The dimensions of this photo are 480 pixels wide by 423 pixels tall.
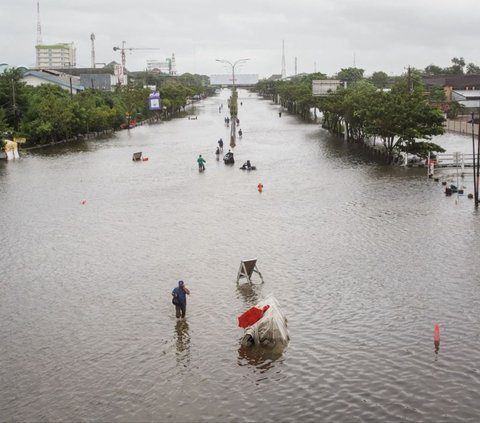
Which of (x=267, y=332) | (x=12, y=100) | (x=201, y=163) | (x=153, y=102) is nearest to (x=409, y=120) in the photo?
(x=201, y=163)

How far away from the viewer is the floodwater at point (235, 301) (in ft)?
49.6

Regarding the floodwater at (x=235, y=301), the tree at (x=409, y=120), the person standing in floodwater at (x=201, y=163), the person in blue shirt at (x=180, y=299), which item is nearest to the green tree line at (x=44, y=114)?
the person standing in floodwater at (x=201, y=163)

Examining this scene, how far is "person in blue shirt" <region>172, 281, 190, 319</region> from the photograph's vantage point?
1961 centimetres

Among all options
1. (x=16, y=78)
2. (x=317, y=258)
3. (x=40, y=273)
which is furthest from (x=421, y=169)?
(x=16, y=78)

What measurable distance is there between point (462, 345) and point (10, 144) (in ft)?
182

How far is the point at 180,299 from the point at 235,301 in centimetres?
260

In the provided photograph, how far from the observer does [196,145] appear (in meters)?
73.9

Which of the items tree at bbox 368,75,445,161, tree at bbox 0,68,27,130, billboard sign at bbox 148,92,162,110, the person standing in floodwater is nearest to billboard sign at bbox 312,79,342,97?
billboard sign at bbox 148,92,162,110

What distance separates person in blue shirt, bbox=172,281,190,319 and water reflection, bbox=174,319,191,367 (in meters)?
0.28

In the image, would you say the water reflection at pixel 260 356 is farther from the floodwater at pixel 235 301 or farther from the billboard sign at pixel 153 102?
the billboard sign at pixel 153 102

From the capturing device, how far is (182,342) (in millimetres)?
18250

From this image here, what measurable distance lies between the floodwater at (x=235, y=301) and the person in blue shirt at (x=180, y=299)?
0.32 metres

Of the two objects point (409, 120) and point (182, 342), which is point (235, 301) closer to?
point (182, 342)

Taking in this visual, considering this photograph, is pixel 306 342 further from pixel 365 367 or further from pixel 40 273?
pixel 40 273
